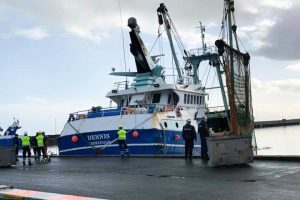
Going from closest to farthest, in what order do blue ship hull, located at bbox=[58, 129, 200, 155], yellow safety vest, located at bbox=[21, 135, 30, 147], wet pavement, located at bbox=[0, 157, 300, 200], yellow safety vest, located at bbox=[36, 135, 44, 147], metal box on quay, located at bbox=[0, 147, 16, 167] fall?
wet pavement, located at bbox=[0, 157, 300, 200] → metal box on quay, located at bbox=[0, 147, 16, 167] → blue ship hull, located at bbox=[58, 129, 200, 155] → yellow safety vest, located at bbox=[21, 135, 30, 147] → yellow safety vest, located at bbox=[36, 135, 44, 147]

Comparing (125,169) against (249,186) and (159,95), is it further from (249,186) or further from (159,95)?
(159,95)

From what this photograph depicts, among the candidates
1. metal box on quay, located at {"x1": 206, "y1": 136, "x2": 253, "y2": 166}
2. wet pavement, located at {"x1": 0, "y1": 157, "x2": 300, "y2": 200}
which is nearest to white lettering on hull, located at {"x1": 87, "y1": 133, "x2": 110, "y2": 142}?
wet pavement, located at {"x1": 0, "y1": 157, "x2": 300, "y2": 200}

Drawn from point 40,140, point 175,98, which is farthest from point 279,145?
point 40,140

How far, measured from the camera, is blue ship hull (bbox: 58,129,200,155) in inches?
934

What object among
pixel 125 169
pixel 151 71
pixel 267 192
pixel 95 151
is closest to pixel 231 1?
pixel 151 71

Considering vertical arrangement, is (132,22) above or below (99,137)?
above

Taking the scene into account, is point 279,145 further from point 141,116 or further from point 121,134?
point 121,134

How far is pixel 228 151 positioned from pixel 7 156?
10.8 metres

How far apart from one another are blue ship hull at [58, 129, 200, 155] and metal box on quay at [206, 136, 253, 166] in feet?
26.3

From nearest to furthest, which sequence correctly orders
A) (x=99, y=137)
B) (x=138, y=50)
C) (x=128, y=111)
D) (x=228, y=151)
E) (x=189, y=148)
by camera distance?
(x=228, y=151)
(x=189, y=148)
(x=128, y=111)
(x=99, y=137)
(x=138, y=50)

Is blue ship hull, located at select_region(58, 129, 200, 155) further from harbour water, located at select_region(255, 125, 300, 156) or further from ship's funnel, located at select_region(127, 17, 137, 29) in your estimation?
harbour water, located at select_region(255, 125, 300, 156)

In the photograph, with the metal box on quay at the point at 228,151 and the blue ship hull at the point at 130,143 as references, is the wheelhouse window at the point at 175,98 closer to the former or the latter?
the blue ship hull at the point at 130,143

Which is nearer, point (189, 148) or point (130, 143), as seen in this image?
point (189, 148)

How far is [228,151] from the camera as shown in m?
15.8
